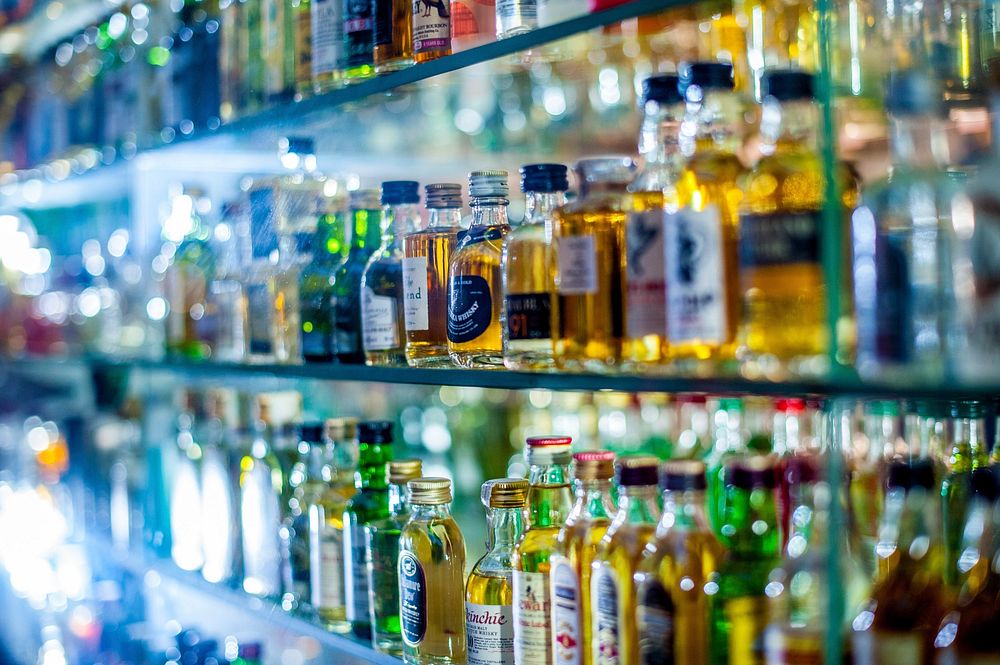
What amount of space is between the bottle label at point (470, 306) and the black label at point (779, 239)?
0.47 meters

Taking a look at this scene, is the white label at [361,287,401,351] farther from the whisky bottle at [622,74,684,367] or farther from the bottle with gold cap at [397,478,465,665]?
the whisky bottle at [622,74,684,367]

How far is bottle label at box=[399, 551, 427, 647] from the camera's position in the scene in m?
1.54

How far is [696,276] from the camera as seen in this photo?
113 cm

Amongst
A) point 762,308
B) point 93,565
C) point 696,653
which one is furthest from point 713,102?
point 93,565

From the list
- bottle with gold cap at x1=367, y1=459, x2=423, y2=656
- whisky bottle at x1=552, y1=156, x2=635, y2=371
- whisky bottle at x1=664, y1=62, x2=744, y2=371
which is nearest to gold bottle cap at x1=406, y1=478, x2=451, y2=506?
bottle with gold cap at x1=367, y1=459, x2=423, y2=656

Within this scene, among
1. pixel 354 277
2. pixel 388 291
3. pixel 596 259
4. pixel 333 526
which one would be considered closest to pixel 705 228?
pixel 596 259

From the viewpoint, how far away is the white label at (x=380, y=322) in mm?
1666

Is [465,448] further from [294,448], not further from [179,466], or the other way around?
[294,448]

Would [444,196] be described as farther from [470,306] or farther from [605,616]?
[605,616]

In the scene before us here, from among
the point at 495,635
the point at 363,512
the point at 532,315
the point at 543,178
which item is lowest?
the point at 495,635

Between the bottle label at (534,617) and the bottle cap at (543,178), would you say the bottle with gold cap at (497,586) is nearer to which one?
the bottle label at (534,617)

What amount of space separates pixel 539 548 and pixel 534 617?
0.27 feet

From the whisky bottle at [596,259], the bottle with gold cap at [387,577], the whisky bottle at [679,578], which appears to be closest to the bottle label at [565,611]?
the whisky bottle at [679,578]

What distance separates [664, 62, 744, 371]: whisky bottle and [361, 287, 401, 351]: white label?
0.60 metres
